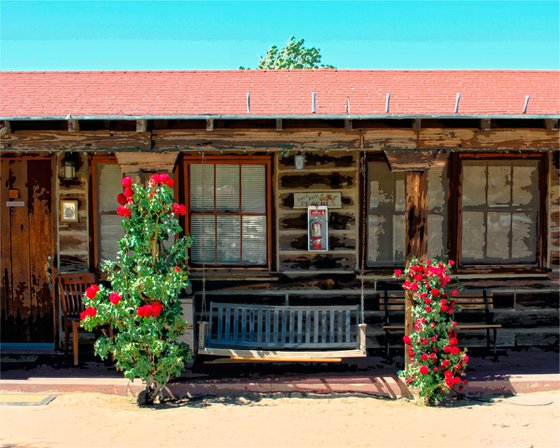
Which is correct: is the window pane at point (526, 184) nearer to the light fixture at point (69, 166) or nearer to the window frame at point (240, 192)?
the window frame at point (240, 192)

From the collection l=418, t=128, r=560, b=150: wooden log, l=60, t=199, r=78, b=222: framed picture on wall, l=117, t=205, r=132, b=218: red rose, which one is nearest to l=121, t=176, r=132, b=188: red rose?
l=117, t=205, r=132, b=218: red rose

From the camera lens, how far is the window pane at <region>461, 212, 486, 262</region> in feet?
27.3

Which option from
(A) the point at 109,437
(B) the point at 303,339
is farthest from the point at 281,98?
(A) the point at 109,437

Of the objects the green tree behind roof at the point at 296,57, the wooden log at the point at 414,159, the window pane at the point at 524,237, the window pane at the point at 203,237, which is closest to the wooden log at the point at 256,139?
the wooden log at the point at 414,159

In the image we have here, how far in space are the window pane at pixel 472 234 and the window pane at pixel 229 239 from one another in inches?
112

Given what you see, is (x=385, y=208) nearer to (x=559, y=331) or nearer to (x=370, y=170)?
(x=370, y=170)

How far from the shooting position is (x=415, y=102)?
7805 mm

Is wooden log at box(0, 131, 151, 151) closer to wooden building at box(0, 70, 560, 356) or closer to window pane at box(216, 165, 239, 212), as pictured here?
wooden building at box(0, 70, 560, 356)

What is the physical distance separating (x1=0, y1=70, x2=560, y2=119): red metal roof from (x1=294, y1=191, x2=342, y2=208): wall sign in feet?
3.82

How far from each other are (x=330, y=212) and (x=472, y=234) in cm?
182

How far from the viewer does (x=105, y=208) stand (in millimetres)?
8273

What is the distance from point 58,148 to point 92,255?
1988mm

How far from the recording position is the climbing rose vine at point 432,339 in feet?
21.1

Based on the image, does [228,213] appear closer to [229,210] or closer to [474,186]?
[229,210]
